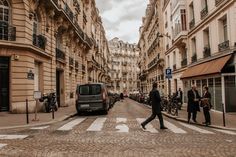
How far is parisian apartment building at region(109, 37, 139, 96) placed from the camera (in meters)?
116

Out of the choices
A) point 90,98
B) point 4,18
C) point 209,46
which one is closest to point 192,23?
point 209,46

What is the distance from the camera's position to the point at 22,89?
1948 cm

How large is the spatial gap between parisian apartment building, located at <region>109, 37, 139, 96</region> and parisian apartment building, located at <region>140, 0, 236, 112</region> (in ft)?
266

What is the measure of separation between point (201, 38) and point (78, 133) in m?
16.3

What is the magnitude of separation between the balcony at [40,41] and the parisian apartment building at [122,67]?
89966 mm

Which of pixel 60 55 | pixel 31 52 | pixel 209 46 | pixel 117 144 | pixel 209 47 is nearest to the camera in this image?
pixel 117 144

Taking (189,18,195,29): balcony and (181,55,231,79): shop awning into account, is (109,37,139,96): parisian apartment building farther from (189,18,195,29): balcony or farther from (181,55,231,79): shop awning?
(181,55,231,79): shop awning

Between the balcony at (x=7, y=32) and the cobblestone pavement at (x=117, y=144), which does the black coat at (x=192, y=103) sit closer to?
the cobblestone pavement at (x=117, y=144)

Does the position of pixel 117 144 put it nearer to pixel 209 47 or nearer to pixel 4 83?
pixel 4 83

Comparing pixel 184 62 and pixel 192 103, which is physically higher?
pixel 184 62

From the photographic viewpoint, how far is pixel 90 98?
1986 cm

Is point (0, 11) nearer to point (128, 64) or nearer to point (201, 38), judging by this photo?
point (201, 38)

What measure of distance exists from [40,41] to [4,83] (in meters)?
4.54

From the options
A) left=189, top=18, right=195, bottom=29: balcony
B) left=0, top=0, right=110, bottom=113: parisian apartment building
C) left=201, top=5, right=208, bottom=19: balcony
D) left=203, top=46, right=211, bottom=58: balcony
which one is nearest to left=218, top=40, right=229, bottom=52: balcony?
left=203, top=46, right=211, bottom=58: balcony
